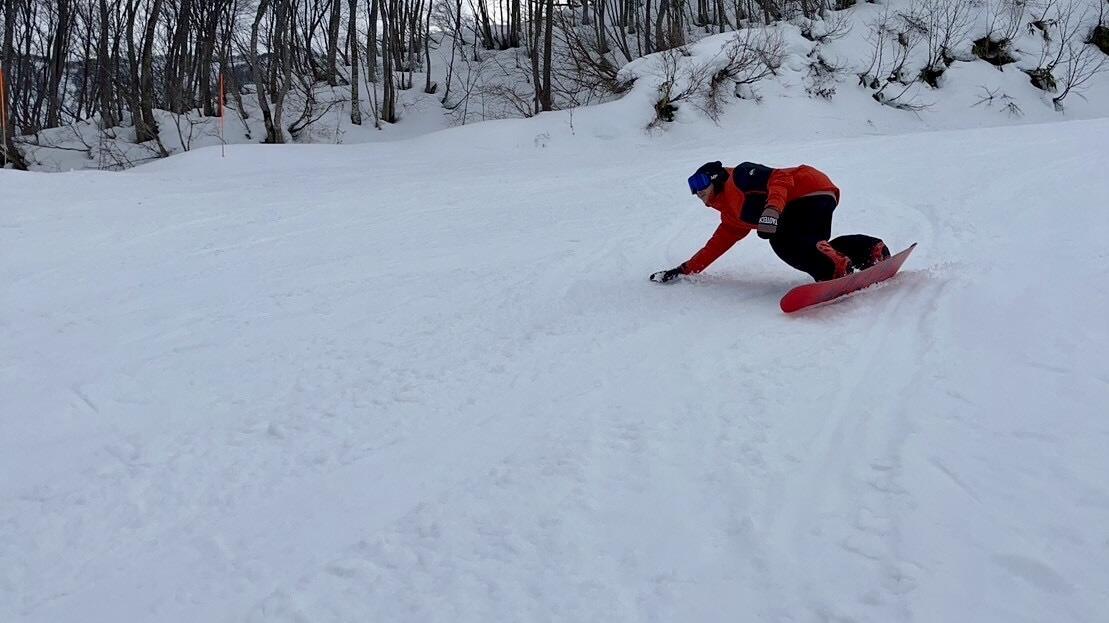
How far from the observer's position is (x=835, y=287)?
4.39 m

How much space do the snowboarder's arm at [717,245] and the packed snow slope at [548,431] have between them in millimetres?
123

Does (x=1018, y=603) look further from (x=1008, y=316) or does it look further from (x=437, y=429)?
(x=1008, y=316)

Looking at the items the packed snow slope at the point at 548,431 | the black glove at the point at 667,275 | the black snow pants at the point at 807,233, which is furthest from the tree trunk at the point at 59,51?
the black snow pants at the point at 807,233

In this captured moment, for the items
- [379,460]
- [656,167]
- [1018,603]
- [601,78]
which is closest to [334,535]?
[379,460]

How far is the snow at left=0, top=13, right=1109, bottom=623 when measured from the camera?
2092mm

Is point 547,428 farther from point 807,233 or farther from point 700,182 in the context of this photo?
point 807,233

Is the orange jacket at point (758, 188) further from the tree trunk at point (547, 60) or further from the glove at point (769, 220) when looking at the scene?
the tree trunk at point (547, 60)

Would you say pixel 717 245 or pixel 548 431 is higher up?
pixel 717 245

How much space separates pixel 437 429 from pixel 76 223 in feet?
18.4

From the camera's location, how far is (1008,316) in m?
3.97

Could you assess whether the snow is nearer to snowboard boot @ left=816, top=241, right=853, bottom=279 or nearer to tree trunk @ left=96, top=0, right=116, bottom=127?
snowboard boot @ left=816, top=241, right=853, bottom=279

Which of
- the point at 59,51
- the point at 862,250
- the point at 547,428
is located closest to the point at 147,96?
the point at 59,51

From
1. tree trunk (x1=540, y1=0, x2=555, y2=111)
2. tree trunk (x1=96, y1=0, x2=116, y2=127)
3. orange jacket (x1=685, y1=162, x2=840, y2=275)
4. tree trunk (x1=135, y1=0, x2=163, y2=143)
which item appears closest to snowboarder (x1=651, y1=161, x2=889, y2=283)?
orange jacket (x1=685, y1=162, x2=840, y2=275)

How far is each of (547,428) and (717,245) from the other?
245 cm
